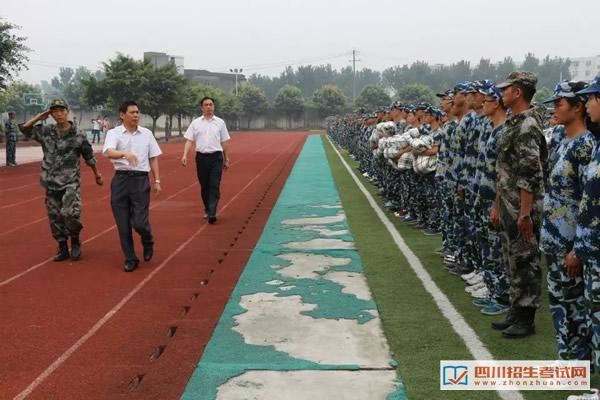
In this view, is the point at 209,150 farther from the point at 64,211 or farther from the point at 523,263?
the point at 523,263

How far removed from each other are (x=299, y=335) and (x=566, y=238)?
2071 mm

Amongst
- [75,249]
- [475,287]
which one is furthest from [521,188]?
[75,249]

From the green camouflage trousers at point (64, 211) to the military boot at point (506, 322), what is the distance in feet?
15.6

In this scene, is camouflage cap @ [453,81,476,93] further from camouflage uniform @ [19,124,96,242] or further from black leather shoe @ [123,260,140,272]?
camouflage uniform @ [19,124,96,242]

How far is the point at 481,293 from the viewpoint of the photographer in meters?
5.93

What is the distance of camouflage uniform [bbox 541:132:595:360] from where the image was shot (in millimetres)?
3787

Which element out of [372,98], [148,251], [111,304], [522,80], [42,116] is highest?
[372,98]

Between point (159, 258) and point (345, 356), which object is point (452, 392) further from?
point (159, 258)

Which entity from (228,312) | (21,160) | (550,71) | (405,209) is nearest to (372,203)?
(405,209)

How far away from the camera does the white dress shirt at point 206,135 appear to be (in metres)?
10.5

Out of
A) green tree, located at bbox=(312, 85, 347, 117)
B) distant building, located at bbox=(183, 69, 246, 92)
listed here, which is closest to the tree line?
green tree, located at bbox=(312, 85, 347, 117)

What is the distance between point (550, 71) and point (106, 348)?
434ft

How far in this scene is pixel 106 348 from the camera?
482 centimetres

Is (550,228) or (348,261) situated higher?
(550,228)
